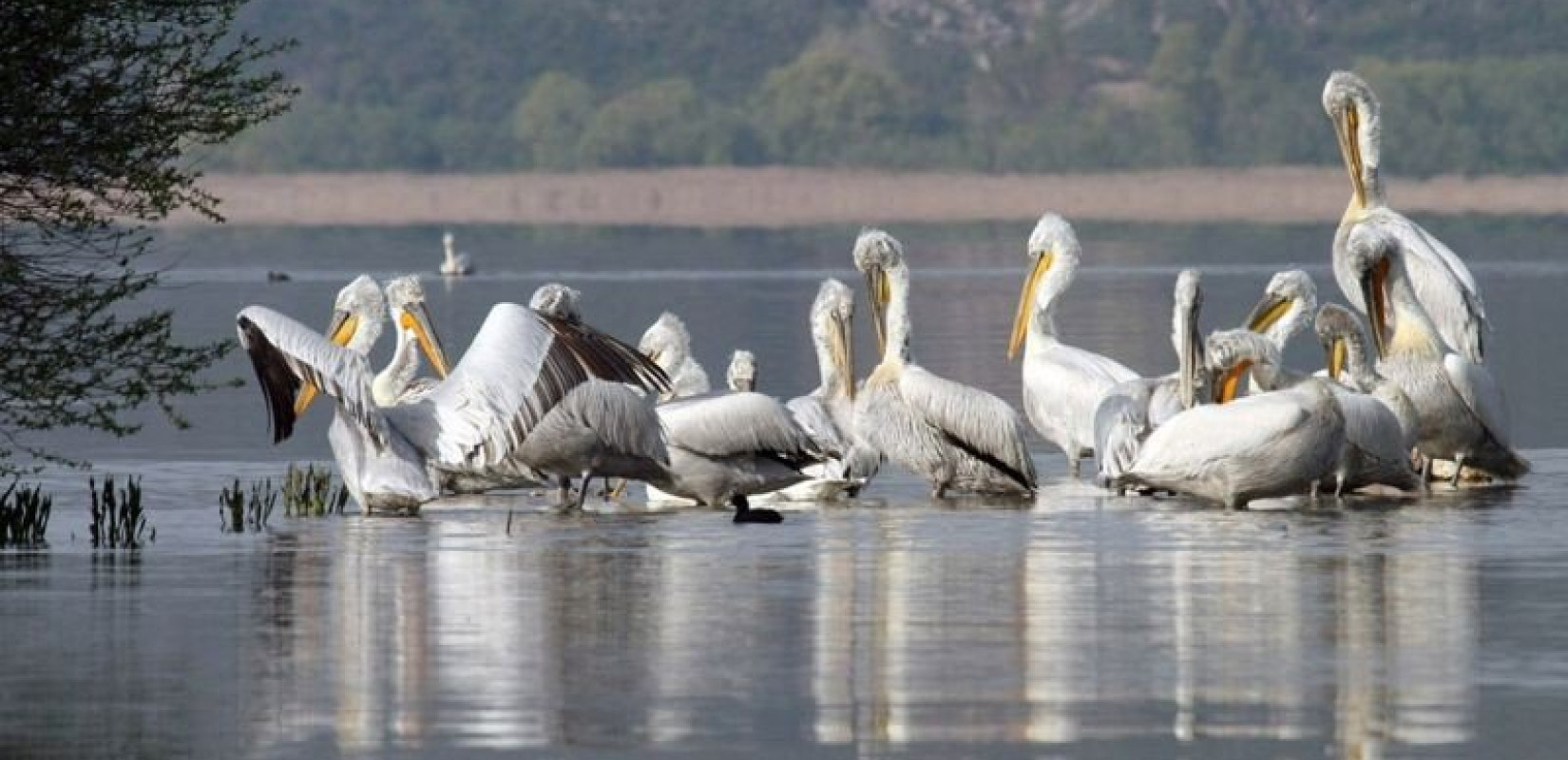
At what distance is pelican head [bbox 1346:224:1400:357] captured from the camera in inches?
662

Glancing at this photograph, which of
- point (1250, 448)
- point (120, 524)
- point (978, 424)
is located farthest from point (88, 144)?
point (1250, 448)

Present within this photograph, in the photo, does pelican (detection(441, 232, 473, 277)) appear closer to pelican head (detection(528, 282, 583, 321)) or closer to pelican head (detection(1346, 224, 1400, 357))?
pelican head (detection(528, 282, 583, 321))

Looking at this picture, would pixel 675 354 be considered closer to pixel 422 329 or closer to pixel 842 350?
pixel 842 350

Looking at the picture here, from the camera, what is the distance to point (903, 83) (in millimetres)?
107938

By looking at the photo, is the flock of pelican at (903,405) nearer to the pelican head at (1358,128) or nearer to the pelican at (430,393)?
the pelican at (430,393)

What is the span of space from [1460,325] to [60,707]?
949 cm

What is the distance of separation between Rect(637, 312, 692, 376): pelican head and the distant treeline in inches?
2860

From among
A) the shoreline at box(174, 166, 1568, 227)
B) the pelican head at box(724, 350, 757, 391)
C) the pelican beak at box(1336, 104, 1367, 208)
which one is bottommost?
the pelican head at box(724, 350, 757, 391)

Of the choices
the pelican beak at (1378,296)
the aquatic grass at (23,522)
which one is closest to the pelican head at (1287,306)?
the pelican beak at (1378,296)

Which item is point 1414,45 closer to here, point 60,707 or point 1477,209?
point 1477,209

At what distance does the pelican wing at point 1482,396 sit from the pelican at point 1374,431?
34 centimetres

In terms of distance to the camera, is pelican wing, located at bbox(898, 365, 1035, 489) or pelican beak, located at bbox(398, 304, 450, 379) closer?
pelican wing, located at bbox(898, 365, 1035, 489)

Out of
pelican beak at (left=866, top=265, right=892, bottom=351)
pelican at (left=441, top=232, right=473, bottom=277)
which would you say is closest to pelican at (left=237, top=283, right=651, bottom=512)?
pelican beak at (left=866, top=265, right=892, bottom=351)

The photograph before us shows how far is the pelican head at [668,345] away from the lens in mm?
17141
